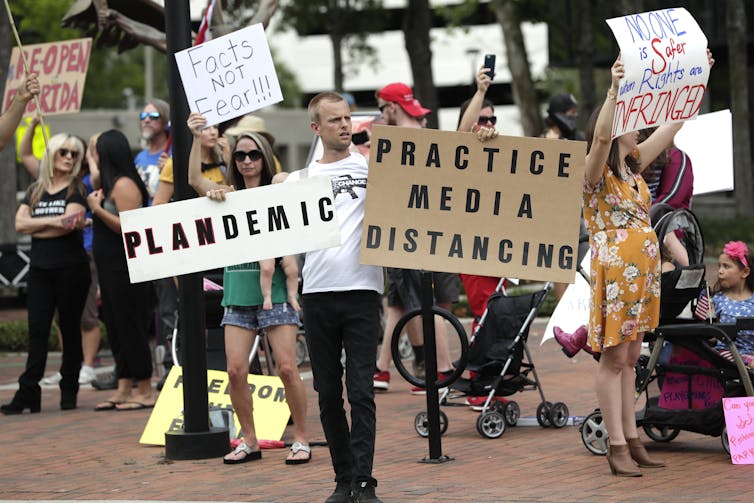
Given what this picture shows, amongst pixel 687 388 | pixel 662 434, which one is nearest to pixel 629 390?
pixel 687 388

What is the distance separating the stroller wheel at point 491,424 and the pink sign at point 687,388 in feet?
3.46

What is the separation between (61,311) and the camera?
10781 mm

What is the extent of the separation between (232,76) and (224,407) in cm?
234

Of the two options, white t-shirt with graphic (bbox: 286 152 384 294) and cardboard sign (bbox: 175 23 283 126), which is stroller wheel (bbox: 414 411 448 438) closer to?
white t-shirt with graphic (bbox: 286 152 384 294)

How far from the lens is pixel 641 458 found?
24.3 feet

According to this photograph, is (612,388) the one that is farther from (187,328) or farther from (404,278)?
(404,278)

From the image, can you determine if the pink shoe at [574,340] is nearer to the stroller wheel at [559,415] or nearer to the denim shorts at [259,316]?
the stroller wheel at [559,415]

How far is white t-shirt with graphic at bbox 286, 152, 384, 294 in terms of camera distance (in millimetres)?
6801

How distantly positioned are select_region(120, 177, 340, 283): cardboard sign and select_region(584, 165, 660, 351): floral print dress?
5.08 ft

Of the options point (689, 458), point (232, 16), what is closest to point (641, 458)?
point (689, 458)

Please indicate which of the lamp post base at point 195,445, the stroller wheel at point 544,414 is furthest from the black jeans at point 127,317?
the stroller wheel at point 544,414

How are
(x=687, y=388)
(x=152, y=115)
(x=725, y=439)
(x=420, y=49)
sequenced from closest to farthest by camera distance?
(x=725, y=439)
(x=687, y=388)
(x=152, y=115)
(x=420, y=49)

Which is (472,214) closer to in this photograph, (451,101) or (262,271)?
(262,271)

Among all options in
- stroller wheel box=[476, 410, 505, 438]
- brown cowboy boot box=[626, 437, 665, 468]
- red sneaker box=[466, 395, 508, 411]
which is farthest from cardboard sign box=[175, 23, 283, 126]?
brown cowboy boot box=[626, 437, 665, 468]
